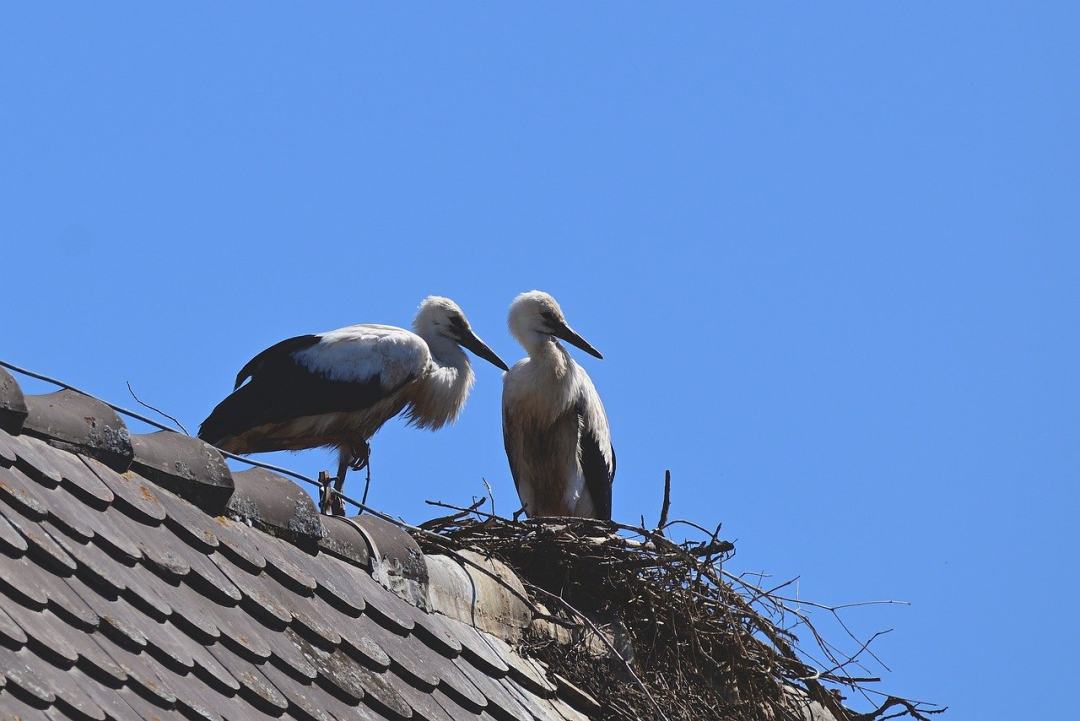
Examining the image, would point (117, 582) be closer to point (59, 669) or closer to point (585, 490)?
point (59, 669)

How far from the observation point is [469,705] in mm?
3869

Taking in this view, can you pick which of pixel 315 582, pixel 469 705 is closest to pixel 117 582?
pixel 315 582

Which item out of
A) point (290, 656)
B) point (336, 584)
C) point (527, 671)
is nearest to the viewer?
point (290, 656)

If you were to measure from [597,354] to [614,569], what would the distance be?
481cm

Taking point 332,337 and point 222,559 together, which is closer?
point 222,559

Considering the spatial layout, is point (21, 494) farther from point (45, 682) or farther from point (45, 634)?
point (45, 682)

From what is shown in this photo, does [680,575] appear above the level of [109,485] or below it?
above

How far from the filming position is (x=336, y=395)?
8.95m

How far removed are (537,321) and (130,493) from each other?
664 centimetres

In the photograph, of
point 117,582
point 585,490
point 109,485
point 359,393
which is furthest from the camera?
point 585,490

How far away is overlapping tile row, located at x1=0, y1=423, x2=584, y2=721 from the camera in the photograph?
2795 millimetres

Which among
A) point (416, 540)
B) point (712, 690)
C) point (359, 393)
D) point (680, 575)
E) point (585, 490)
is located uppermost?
point (585, 490)

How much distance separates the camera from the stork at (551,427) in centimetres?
984

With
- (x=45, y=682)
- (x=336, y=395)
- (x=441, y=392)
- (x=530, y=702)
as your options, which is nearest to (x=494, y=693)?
(x=530, y=702)
